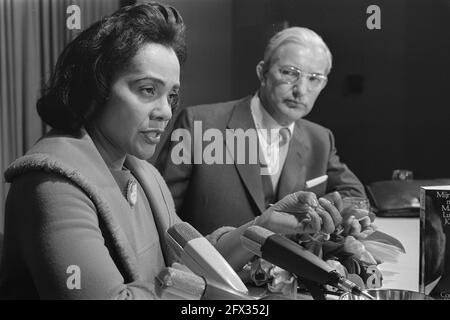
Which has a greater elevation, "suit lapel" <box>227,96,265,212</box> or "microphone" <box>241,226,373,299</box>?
"suit lapel" <box>227,96,265,212</box>

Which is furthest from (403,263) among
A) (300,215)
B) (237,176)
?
(237,176)

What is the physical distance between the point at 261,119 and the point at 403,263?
0.40 meters

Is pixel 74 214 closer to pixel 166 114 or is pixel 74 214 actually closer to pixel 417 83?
pixel 166 114

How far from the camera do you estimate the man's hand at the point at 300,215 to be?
95 cm

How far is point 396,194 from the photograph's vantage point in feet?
→ 3.98

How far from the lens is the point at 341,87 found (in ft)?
3.43

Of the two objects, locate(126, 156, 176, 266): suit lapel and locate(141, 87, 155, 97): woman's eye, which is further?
locate(126, 156, 176, 266): suit lapel

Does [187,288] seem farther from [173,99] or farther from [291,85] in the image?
[291,85]

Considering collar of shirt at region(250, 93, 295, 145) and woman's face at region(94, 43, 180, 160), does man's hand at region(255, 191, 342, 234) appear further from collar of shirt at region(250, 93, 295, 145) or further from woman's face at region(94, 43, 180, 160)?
woman's face at region(94, 43, 180, 160)

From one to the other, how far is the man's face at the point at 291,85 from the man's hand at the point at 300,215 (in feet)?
0.50

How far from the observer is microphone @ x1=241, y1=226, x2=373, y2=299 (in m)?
0.72

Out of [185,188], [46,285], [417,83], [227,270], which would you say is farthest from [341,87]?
[46,285]

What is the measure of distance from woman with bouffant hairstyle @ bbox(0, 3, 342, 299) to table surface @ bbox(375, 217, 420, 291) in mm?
219

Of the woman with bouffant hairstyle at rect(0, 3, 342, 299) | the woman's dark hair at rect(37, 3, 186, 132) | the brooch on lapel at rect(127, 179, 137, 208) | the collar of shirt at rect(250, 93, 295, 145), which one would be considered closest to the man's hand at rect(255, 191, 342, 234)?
the woman with bouffant hairstyle at rect(0, 3, 342, 299)
